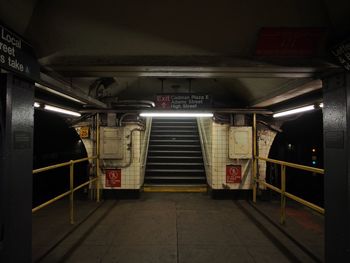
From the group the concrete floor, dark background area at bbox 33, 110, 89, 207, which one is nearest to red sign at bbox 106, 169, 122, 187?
the concrete floor

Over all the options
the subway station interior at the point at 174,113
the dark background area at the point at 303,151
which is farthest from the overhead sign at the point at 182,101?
the dark background area at the point at 303,151

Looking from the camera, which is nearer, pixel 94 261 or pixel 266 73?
pixel 266 73

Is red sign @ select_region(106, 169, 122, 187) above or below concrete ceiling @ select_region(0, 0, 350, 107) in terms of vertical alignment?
below

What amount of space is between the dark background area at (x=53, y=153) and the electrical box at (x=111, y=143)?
240 cm

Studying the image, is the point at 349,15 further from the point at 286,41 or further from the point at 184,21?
the point at 184,21

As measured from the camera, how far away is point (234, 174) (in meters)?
6.68

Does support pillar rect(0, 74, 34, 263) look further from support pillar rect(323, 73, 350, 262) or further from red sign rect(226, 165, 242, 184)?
red sign rect(226, 165, 242, 184)

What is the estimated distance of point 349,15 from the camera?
87.1 inches

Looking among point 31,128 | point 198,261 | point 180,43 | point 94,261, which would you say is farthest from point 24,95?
point 198,261

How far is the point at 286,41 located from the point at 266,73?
475 mm

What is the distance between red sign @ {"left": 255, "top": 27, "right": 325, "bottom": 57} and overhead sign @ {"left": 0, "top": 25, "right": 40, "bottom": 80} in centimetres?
237

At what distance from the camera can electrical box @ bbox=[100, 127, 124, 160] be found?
6.57 meters

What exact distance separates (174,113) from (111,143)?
86.1 inches

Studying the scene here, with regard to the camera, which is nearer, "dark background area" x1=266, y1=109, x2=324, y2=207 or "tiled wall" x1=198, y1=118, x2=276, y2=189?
"tiled wall" x1=198, y1=118, x2=276, y2=189
